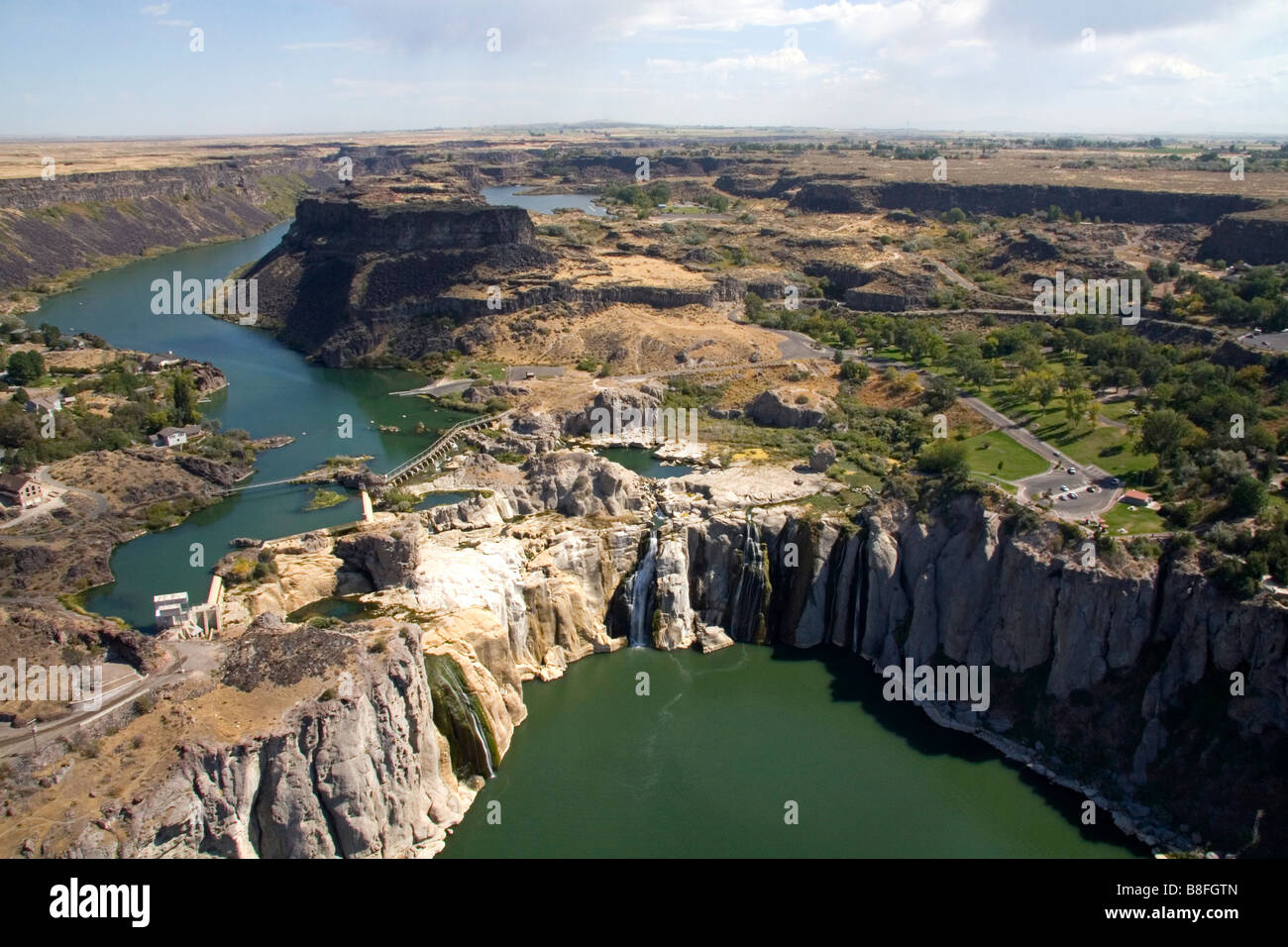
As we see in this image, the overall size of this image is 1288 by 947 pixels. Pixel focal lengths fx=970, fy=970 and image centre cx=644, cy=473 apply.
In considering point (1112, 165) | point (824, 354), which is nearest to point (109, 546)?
point (824, 354)

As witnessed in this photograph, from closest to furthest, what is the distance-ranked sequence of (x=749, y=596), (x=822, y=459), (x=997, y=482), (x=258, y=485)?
(x=749, y=596) < (x=997, y=482) < (x=822, y=459) < (x=258, y=485)

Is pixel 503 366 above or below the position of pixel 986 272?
below

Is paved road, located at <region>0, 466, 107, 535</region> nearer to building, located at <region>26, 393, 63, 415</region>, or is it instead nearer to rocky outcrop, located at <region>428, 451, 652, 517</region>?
building, located at <region>26, 393, 63, 415</region>

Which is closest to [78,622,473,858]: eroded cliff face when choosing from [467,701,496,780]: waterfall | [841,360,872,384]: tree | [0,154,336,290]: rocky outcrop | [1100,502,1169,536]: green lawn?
[467,701,496,780]: waterfall

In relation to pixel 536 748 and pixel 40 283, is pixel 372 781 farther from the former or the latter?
pixel 40 283

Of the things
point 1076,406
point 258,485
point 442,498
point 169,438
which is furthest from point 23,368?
point 1076,406

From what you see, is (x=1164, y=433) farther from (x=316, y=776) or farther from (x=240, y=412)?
(x=240, y=412)
